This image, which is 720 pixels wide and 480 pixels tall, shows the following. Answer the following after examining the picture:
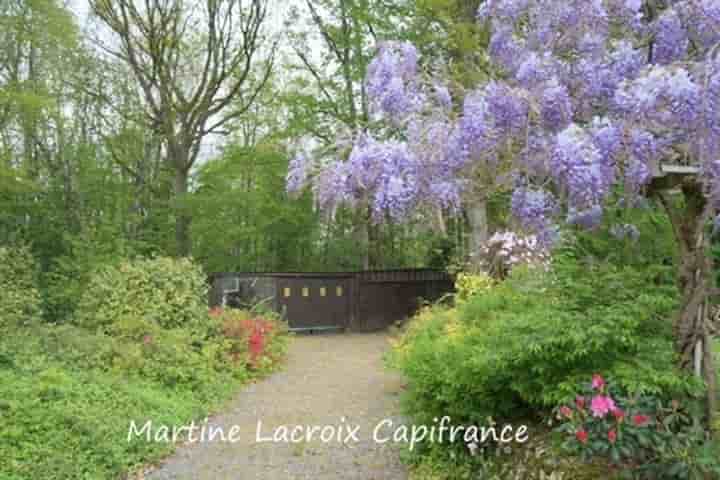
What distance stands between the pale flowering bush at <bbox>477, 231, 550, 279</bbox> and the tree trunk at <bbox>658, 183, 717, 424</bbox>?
218cm

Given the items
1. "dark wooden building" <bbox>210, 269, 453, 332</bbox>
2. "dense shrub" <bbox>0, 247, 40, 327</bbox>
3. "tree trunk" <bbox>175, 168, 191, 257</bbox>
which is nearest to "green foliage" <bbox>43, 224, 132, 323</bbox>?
"dense shrub" <bbox>0, 247, 40, 327</bbox>

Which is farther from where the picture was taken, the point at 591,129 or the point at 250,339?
the point at 250,339

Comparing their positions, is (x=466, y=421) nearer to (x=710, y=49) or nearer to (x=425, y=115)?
(x=425, y=115)

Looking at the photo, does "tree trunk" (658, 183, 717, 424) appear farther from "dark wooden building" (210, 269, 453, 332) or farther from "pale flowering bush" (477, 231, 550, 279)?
"dark wooden building" (210, 269, 453, 332)

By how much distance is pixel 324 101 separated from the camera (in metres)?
12.8

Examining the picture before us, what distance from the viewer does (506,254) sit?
21.9 ft

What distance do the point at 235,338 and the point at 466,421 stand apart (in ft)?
13.7

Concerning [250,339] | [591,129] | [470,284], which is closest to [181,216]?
[250,339]

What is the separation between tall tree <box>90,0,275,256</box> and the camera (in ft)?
35.2

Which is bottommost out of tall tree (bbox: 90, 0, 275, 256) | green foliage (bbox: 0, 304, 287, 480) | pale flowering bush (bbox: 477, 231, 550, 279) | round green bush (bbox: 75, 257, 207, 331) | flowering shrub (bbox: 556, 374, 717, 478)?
green foliage (bbox: 0, 304, 287, 480)

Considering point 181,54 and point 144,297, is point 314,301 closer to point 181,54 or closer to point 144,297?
point 144,297

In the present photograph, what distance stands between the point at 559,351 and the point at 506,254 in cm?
401

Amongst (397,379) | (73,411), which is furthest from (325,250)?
(73,411)

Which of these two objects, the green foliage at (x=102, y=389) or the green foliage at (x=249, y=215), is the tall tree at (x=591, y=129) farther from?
the green foliage at (x=249, y=215)
